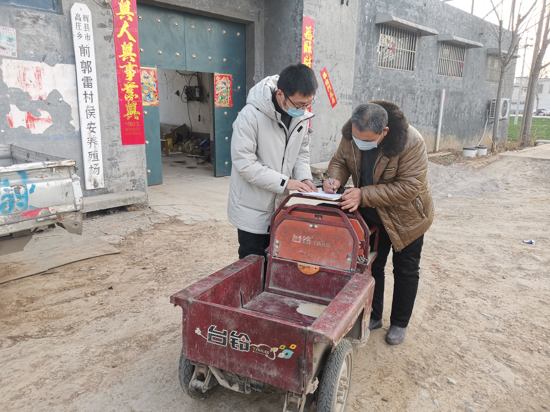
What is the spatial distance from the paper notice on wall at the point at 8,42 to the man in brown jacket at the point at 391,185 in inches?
155

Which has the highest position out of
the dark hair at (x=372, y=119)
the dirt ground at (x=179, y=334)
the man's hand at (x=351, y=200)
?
the dark hair at (x=372, y=119)

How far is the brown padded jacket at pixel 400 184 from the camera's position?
240cm

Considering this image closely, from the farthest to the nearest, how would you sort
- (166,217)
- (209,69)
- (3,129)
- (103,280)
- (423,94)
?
(423,94) < (209,69) < (166,217) < (3,129) < (103,280)

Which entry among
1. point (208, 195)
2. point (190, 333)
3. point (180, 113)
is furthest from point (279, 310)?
point (180, 113)

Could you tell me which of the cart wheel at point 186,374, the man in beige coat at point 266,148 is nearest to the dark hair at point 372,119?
the man in beige coat at point 266,148

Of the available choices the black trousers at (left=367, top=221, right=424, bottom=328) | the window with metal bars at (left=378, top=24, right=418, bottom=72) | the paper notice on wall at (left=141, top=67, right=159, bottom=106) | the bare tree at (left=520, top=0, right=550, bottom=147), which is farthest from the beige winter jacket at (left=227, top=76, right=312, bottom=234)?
the bare tree at (left=520, top=0, right=550, bottom=147)

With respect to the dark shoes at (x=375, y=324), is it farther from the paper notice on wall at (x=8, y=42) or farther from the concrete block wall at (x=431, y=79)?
the concrete block wall at (x=431, y=79)

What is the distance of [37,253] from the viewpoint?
4.18m

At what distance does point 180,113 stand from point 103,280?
8.93 m

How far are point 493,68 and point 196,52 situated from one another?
12.5m

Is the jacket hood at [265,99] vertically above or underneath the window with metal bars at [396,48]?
underneath

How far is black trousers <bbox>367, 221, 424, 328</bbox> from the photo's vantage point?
8.76 ft

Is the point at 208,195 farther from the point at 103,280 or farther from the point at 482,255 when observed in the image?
the point at 482,255

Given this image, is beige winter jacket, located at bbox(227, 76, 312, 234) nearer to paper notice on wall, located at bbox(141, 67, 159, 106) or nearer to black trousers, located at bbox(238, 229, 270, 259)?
black trousers, located at bbox(238, 229, 270, 259)
